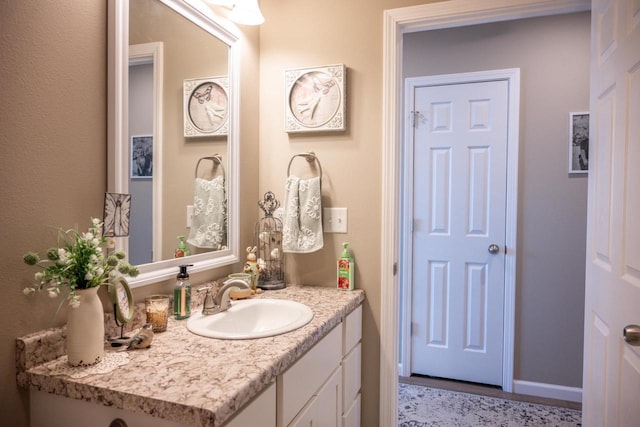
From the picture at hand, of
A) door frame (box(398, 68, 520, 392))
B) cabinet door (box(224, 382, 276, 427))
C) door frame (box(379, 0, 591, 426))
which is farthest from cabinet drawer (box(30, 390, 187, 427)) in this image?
door frame (box(398, 68, 520, 392))

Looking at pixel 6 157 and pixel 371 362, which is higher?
pixel 6 157

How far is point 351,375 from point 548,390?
1.68 meters

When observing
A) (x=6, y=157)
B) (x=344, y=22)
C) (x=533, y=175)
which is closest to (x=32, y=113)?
(x=6, y=157)

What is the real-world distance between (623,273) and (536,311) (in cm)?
165

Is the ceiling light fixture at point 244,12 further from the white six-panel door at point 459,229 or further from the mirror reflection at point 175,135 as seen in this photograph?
the white six-panel door at point 459,229

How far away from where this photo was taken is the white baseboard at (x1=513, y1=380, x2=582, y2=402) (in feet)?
8.36

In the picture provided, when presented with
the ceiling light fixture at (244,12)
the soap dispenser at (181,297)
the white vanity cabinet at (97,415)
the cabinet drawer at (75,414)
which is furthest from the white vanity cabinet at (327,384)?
the ceiling light fixture at (244,12)

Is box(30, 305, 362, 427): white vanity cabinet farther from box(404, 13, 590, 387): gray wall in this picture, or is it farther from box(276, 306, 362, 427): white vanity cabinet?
box(404, 13, 590, 387): gray wall

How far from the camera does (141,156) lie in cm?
130

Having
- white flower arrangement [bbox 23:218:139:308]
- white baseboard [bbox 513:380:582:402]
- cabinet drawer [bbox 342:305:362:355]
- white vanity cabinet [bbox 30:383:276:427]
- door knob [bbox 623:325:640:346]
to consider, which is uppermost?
white flower arrangement [bbox 23:218:139:308]

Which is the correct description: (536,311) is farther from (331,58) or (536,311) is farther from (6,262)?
(6,262)

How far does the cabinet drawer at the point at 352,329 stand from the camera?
166cm

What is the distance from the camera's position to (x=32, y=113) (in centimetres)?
97

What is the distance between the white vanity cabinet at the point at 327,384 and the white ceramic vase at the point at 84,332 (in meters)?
0.47
